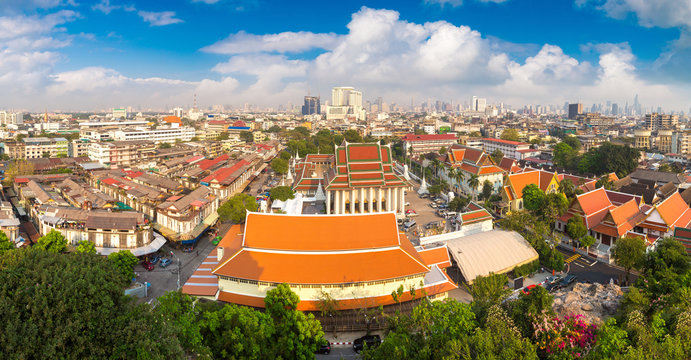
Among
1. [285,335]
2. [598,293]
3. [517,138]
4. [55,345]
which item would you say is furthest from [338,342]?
[517,138]

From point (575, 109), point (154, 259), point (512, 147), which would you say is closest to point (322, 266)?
point (154, 259)

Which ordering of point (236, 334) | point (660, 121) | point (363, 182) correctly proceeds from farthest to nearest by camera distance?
point (660, 121), point (363, 182), point (236, 334)

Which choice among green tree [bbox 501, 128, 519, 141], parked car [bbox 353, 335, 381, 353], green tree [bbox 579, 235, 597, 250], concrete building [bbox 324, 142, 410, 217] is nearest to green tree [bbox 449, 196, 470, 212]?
concrete building [bbox 324, 142, 410, 217]

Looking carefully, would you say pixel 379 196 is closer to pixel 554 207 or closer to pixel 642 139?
pixel 554 207

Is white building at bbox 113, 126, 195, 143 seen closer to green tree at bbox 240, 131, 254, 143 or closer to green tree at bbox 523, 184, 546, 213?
green tree at bbox 240, 131, 254, 143

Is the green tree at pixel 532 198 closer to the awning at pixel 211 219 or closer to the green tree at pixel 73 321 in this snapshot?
the awning at pixel 211 219

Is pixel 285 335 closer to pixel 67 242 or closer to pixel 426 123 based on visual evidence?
pixel 67 242
